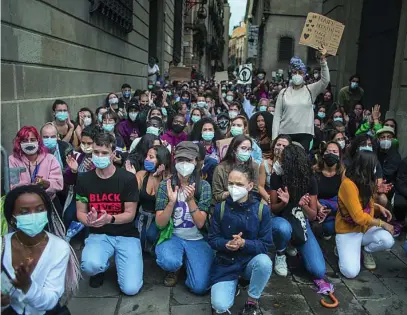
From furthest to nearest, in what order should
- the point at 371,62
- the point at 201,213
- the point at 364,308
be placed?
the point at 371,62
the point at 201,213
the point at 364,308

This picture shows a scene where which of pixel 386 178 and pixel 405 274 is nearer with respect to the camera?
pixel 405 274

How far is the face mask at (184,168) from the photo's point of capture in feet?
13.7

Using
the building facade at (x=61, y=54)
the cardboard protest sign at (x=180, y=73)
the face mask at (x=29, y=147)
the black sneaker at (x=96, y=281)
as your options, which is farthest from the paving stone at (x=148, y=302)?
the cardboard protest sign at (x=180, y=73)

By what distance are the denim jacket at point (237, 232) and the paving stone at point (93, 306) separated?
3.17 feet

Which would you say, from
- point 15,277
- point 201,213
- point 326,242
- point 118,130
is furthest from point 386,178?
point 15,277

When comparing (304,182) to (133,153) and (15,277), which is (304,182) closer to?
(133,153)

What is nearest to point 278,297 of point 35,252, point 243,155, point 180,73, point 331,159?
point 243,155

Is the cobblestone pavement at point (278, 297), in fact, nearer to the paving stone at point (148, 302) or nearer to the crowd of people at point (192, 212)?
the paving stone at point (148, 302)

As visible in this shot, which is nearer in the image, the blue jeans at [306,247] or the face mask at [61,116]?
the blue jeans at [306,247]

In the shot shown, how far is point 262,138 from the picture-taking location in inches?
259

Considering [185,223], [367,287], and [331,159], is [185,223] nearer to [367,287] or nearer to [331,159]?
[367,287]

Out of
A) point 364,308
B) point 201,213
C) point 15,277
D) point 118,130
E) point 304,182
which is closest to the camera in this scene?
point 15,277

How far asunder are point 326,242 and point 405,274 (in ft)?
3.47

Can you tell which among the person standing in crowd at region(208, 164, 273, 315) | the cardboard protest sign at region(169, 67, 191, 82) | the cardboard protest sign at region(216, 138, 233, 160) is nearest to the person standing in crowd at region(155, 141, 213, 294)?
the person standing in crowd at region(208, 164, 273, 315)
